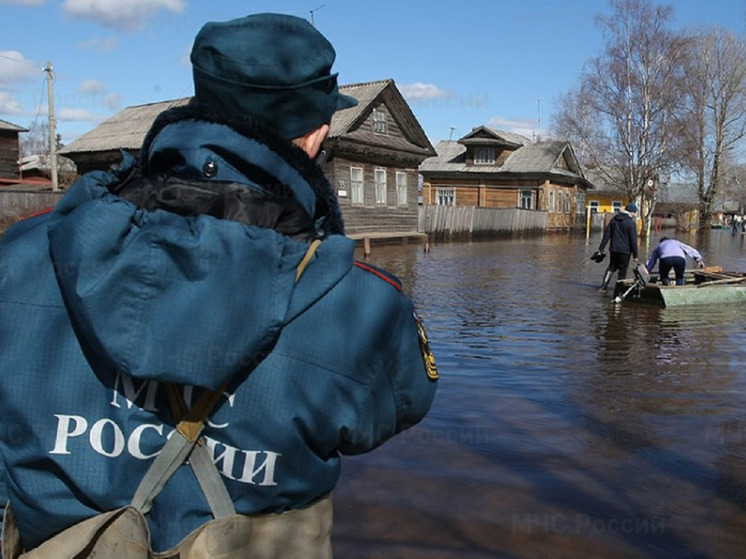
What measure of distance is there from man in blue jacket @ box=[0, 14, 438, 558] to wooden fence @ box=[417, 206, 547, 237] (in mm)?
30210

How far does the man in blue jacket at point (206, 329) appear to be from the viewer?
3.84 ft

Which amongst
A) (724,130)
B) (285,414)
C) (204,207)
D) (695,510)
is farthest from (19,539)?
(724,130)

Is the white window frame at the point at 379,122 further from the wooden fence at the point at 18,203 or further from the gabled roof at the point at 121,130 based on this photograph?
the wooden fence at the point at 18,203

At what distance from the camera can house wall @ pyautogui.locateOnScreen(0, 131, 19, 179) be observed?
36.3 metres

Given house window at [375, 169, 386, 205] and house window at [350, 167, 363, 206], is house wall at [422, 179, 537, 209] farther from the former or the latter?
house window at [350, 167, 363, 206]

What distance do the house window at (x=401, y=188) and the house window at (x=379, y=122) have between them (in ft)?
7.48

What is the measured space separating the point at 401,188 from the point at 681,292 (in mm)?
18985

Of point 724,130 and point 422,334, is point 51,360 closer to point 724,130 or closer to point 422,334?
point 422,334

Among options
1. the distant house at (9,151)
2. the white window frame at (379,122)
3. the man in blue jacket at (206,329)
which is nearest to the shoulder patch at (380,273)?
the man in blue jacket at (206,329)

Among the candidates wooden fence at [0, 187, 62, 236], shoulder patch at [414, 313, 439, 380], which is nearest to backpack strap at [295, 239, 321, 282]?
shoulder patch at [414, 313, 439, 380]

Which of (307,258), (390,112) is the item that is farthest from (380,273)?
(390,112)

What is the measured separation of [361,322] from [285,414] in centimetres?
21

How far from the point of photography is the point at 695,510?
402cm

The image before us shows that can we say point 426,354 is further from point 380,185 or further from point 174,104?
point 380,185
